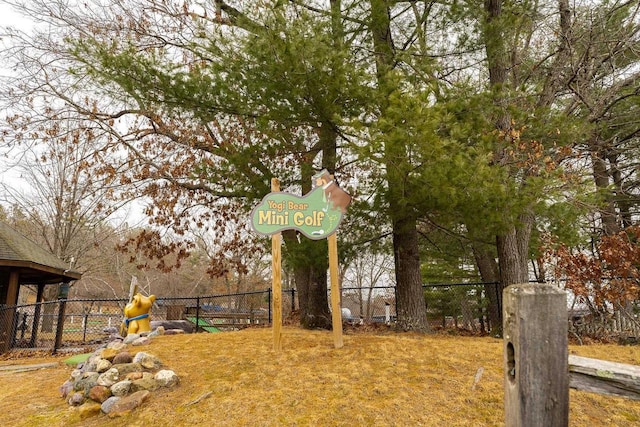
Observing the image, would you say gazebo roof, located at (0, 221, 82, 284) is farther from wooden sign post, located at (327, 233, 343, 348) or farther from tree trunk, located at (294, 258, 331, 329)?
wooden sign post, located at (327, 233, 343, 348)

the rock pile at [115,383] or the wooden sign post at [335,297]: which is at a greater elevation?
the wooden sign post at [335,297]

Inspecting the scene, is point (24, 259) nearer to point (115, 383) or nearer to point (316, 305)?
point (316, 305)

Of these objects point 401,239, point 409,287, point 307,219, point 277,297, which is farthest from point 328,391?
point 401,239

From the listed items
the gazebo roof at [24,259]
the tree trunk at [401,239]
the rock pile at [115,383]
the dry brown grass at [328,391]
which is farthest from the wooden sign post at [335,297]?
the gazebo roof at [24,259]

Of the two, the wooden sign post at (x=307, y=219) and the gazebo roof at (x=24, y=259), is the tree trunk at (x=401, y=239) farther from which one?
the gazebo roof at (x=24, y=259)

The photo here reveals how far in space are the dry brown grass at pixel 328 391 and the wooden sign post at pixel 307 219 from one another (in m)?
0.68

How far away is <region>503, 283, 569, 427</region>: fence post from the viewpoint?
5.71 feet

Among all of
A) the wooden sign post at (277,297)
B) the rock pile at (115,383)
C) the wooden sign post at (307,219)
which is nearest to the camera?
the rock pile at (115,383)

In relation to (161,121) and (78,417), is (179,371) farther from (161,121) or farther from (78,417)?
(161,121)

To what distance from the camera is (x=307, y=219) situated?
536cm

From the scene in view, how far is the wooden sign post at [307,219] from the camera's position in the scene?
5.20m

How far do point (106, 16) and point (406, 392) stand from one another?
9.66m

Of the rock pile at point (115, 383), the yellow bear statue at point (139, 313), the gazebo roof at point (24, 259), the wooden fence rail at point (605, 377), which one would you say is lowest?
the rock pile at point (115, 383)

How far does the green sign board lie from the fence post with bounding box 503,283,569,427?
3.63 m
